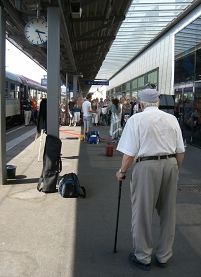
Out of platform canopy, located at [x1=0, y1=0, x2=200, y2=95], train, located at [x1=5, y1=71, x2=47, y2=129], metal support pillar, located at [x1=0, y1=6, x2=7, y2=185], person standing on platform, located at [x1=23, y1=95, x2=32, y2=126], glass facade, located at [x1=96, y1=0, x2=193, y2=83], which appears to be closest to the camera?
metal support pillar, located at [x1=0, y1=6, x2=7, y2=185]

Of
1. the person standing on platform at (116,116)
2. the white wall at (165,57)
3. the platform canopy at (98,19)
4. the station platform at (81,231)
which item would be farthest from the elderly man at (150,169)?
the white wall at (165,57)

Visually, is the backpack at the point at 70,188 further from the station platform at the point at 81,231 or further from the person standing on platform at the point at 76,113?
the person standing on platform at the point at 76,113

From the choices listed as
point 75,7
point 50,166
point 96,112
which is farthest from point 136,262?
point 96,112

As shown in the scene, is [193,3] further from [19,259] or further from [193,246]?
[19,259]

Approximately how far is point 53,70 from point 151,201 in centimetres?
393

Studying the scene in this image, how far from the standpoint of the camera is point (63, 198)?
5359 millimetres

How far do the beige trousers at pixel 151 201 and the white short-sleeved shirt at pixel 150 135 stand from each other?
0.38 feet

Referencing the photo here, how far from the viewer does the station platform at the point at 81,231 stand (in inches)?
126

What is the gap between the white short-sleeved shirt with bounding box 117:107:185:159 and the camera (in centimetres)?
310

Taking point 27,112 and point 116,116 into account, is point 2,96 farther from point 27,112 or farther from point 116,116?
point 27,112

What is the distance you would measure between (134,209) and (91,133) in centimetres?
917

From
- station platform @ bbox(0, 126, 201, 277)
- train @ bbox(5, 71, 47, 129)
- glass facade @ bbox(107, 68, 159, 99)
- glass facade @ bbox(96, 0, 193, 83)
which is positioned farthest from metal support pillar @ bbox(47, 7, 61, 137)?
train @ bbox(5, 71, 47, 129)

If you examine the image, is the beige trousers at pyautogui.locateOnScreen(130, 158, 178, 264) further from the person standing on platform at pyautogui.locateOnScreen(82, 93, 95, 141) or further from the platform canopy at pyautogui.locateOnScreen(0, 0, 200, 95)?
the person standing on platform at pyautogui.locateOnScreen(82, 93, 95, 141)

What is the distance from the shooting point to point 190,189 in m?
6.00
